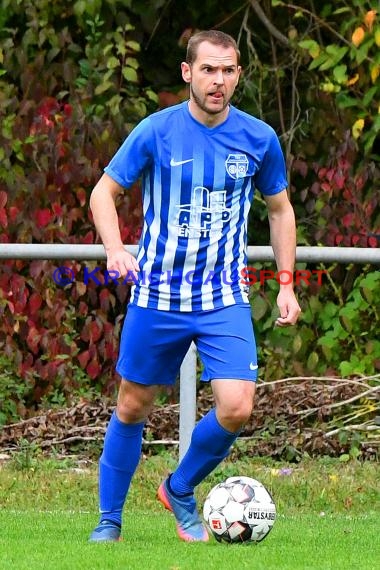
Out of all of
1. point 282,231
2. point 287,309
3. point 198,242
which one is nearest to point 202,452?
point 287,309

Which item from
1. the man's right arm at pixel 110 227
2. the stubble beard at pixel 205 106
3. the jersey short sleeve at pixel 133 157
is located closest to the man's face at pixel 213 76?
the stubble beard at pixel 205 106

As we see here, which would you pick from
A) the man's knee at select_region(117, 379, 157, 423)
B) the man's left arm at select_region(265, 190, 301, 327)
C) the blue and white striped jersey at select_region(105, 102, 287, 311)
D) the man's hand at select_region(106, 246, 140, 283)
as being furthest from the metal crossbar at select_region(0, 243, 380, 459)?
the man's hand at select_region(106, 246, 140, 283)

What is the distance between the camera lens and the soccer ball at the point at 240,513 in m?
5.04

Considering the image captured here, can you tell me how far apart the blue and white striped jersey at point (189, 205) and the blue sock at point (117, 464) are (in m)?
0.52

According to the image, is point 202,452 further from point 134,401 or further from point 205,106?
point 205,106

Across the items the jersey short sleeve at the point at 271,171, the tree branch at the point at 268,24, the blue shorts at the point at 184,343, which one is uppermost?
the tree branch at the point at 268,24

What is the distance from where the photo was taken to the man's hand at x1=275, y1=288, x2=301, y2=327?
16.6ft

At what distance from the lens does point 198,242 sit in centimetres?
501

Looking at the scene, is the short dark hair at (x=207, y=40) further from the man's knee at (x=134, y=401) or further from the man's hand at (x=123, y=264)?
the man's knee at (x=134, y=401)

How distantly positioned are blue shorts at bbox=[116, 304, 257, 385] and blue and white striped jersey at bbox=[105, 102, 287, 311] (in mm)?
43

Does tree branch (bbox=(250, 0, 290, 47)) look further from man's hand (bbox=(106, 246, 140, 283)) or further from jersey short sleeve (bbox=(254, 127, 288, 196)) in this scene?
man's hand (bbox=(106, 246, 140, 283))

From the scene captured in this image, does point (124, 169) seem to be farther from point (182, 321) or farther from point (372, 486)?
point (372, 486)

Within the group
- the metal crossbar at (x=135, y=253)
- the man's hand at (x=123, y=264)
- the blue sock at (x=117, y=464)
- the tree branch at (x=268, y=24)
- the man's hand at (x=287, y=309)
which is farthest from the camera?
the tree branch at (x=268, y=24)

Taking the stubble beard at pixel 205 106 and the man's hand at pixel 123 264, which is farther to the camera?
the stubble beard at pixel 205 106
